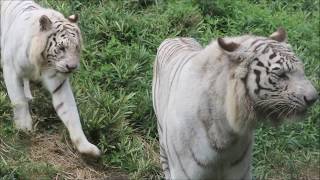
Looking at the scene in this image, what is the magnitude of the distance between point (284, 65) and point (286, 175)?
2.92m

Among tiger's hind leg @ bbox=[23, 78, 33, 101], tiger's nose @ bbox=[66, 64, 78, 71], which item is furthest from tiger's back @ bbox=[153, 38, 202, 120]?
tiger's hind leg @ bbox=[23, 78, 33, 101]

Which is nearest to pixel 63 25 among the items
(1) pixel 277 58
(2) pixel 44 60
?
(2) pixel 44 60

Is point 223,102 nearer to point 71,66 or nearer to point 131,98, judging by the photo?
point 71,66

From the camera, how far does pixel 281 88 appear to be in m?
3.67

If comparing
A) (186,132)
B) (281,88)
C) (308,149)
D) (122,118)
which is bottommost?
(308,149)

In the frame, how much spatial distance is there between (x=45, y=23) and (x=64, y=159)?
1282 millimetres

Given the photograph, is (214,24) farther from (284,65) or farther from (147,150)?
(284,65)

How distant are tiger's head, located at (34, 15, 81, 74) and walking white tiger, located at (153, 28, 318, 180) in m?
1.17

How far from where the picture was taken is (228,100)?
3852 mm

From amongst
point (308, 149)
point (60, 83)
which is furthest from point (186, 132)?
point (308, 149)

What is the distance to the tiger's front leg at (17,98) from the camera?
5984 millimetres

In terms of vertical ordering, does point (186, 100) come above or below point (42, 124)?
above

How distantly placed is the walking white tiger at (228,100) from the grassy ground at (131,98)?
2.42 feet

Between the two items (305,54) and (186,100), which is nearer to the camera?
(186,100)
